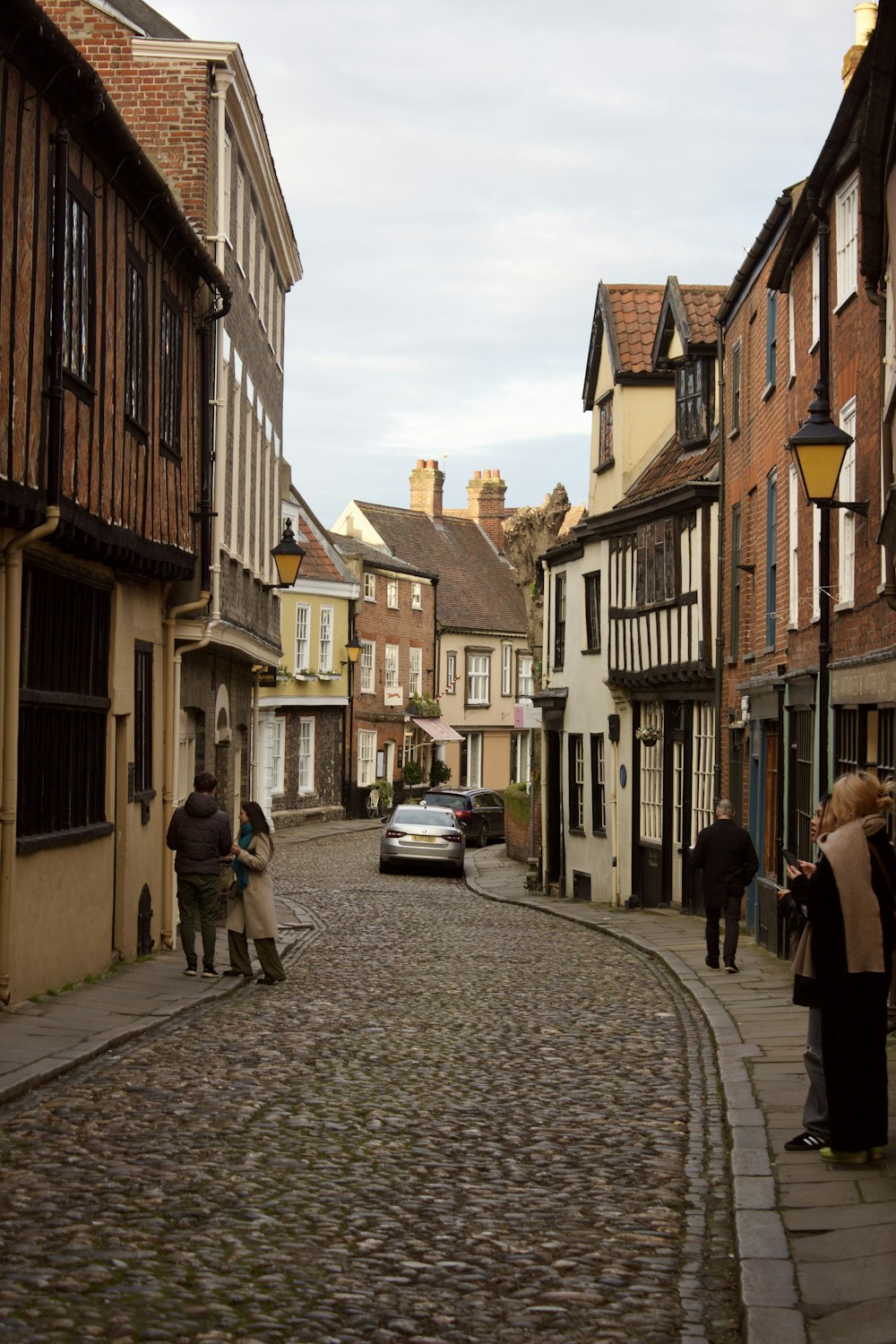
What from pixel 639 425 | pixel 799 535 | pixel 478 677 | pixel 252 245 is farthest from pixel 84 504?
pixel 478 677

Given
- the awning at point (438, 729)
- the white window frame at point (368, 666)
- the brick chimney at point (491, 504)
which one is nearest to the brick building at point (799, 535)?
the white window frame at point (368, 666)

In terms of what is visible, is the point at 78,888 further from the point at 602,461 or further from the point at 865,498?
the point at 602,461

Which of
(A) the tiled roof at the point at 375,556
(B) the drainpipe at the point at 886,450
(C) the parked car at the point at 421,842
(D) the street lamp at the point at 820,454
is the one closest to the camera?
(B) the drainpipe at the point at 886,450

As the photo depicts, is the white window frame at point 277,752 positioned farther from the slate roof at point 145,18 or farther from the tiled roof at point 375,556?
the slate roof at point 145,18

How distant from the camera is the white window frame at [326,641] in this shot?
163 feet

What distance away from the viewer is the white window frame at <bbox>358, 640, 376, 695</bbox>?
176 feet

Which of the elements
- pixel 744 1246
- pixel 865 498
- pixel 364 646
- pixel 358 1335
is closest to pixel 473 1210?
pixel 744 1246

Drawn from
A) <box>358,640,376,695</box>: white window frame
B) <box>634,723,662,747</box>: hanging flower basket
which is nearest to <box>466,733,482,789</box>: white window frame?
<box>358,640,376,695</box>: white window frame

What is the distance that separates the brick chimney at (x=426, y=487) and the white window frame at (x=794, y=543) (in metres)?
48.5

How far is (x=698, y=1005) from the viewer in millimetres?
13891

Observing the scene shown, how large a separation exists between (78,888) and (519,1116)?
221 inches

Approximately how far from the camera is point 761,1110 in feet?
29.6

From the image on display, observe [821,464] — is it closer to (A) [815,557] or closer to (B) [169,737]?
(A) [815,557]

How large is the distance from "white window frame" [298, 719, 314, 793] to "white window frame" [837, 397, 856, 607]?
33.5 metres
